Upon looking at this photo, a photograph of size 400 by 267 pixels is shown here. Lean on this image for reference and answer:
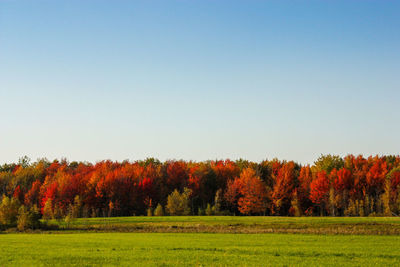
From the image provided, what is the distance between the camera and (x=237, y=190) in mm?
86312

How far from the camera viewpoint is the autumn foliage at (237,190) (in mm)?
77062

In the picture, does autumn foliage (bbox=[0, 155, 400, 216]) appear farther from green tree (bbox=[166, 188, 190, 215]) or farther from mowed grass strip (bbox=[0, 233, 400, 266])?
mowed grass strip (bbox=[0, 233, 400, 266])

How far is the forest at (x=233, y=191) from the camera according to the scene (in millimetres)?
76812

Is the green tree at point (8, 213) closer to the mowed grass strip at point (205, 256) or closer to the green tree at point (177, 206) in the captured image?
the green tree at point (177, 206)

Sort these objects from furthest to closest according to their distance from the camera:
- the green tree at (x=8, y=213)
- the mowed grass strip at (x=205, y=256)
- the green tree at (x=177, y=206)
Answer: the green tree at (x=177, y=206) < the green tree at (x=8, y=213) < the mowed grass strip at (x=205, y=256)

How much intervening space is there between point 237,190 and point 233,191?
1577 mm

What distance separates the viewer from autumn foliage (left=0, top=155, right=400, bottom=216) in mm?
77062

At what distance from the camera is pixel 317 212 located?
3219 inches

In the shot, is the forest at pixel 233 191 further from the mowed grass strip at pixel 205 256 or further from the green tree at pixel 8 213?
the mowed grass strip at pixel 205 256

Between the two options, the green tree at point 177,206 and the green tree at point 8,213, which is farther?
the green tree at point 177,206

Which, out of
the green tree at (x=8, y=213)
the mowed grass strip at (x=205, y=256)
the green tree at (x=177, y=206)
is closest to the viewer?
the mowed grass strip at (x=205, y=256)

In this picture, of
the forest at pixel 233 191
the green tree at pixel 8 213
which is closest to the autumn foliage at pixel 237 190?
the forest at pixel 233 191

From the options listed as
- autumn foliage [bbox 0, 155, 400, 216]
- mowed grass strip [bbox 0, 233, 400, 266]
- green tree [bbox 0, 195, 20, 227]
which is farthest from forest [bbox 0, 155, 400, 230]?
mowed grass strip [bbox 0, 233, 400, 266]

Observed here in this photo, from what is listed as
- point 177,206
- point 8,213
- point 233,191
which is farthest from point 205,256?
point 233,191
